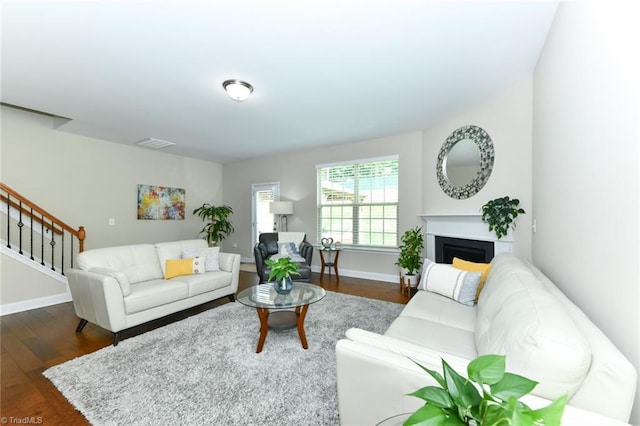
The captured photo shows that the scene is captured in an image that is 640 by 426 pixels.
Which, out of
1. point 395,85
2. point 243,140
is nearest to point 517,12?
point 395,85

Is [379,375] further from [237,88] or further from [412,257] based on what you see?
[412,257]

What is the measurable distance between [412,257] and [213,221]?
4.51 meters

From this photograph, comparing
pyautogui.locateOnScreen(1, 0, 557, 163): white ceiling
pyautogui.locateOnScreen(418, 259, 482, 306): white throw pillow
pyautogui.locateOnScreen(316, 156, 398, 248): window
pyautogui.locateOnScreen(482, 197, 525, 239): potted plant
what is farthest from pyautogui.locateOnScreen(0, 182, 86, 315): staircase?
pyautogui.locateOnScreen(482, 197, 525, 239): potted plant

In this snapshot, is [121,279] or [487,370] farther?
[121,279]

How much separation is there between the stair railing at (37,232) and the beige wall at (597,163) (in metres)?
5.48

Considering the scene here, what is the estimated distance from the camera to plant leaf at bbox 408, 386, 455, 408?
61 centimetres

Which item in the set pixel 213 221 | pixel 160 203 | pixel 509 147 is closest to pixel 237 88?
pixel 509 147

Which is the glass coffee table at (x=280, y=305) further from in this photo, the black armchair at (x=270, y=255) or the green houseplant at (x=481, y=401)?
the green houseplant at (x=481, y=401)

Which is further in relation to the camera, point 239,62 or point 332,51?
point 239,62

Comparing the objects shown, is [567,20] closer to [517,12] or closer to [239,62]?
[517,12]

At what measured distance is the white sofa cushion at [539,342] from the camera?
842 mm

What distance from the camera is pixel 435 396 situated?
62cm

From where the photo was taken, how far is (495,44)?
2.16 meters

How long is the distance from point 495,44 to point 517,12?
13.4 inches
